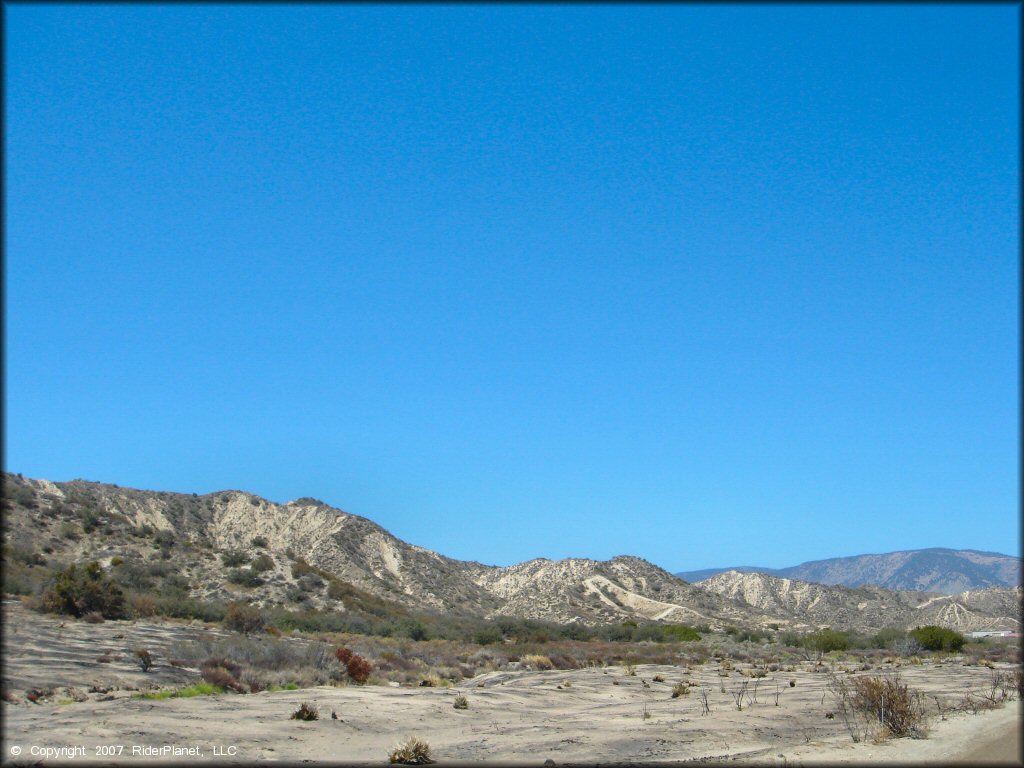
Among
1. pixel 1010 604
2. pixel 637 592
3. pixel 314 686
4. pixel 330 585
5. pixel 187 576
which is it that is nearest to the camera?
pixel 314 686

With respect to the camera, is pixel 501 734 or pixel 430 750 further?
pixel 501 734

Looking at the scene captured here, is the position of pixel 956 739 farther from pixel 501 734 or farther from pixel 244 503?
pixel 244 503

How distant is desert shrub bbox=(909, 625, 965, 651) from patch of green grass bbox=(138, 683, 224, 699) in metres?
43.1

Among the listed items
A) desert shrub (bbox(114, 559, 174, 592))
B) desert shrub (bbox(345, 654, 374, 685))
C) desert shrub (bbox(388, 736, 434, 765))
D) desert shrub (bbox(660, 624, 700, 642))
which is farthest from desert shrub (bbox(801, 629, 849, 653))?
desert shrub (bbox(388, 736, 434, 765))

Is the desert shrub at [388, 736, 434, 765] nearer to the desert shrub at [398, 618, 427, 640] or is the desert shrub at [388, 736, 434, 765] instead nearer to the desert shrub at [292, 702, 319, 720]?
the desert shrub at [292, 702, 319, 720]

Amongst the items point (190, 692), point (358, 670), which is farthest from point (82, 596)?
point (190, 692)

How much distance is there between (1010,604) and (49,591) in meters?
87.6

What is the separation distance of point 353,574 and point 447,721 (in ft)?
199

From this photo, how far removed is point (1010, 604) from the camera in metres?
84.4

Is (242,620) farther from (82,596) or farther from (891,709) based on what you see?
(891,709)

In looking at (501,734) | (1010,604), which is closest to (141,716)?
(501,734)

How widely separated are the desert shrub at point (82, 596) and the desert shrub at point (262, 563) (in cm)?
2446

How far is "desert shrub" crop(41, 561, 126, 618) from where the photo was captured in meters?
32.5

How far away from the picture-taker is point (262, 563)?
60.9 meters
